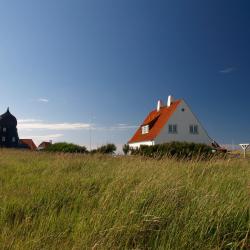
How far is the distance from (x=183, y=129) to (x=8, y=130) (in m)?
41.2

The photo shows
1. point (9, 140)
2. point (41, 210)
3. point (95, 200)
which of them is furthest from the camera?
point (9, 140)

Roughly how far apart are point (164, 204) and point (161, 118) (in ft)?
110

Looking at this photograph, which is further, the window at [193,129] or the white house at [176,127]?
the window at [193,129]

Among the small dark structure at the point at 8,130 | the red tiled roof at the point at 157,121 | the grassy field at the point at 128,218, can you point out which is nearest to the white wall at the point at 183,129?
the red tiled roof at the point at 157,121

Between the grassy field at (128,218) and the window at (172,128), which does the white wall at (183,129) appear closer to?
the window at (172,128)

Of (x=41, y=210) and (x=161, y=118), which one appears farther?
(x=161, y=118)

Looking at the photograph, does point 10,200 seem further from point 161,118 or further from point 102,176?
point 161,118

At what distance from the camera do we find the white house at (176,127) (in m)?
34.5

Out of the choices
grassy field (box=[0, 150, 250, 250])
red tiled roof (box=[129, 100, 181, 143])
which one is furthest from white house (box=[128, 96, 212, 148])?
grassy field (box=[0, 150, 250, 250])

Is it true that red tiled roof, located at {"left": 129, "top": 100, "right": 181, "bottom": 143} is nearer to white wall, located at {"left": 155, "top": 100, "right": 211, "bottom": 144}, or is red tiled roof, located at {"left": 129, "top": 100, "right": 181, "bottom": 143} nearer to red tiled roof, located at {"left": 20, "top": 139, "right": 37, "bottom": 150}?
white wall, located at {"left": 155, "top": 100, "right": 211, "bottom": 144}

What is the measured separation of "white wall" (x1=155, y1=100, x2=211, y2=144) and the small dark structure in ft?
130

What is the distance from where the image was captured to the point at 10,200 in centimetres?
418

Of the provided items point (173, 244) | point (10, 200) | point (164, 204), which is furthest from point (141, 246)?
point (10, 200)

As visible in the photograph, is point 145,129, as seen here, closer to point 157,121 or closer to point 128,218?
point 157,121
